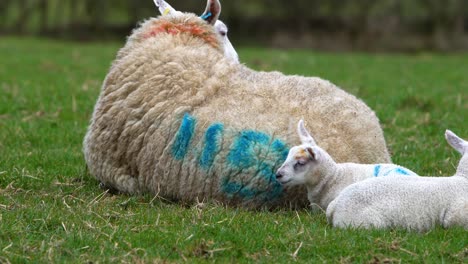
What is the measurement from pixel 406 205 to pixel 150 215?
1523 mm

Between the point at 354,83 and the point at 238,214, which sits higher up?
the point at 238,214

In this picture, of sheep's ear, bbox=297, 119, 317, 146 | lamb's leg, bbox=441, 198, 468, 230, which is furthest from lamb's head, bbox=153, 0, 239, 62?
lamb's leg, bbox=441, 198, 468, 230

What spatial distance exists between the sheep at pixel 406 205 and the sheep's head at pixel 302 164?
483 millimetres

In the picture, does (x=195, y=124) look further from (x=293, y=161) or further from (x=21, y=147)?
(x=21, y=147)

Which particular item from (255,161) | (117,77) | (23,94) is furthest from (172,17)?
(23,94)

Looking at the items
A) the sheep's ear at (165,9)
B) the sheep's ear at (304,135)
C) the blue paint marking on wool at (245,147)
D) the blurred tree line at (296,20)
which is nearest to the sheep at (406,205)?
the sheep's ear at (304,135)

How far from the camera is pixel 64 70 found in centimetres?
1485

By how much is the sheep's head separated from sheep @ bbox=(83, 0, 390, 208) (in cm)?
21

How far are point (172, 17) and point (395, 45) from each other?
65.3ft

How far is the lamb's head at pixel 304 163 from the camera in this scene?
5.38 m

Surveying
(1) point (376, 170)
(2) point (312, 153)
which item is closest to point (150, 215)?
(2) point (312, 153)

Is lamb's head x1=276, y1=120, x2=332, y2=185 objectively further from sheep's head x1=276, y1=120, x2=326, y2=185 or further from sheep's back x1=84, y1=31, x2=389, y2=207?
sheep's back x1=84, y1=31, x2=389, y2=207

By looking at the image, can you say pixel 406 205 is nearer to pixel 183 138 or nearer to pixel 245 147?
pixel 245 147

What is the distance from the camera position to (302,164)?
213 inches
